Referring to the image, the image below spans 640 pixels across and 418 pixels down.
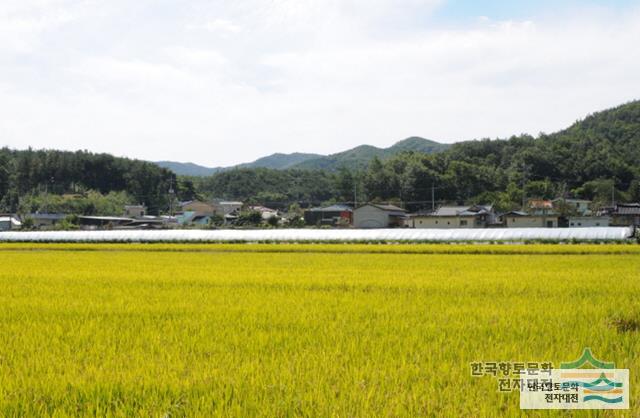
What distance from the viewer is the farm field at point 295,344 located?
3627 mm

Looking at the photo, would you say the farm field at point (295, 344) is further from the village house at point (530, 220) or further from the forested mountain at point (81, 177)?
the forested mountain at point (81, 177)

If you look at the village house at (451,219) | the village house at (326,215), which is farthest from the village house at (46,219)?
the village house at (451,219)

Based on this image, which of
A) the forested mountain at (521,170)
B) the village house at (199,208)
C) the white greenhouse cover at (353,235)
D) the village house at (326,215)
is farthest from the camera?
the village house at (199,208)

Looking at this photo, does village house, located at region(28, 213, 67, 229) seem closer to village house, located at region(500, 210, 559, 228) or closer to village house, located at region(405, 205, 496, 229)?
village house, located at region(405, 205, 496, 229)

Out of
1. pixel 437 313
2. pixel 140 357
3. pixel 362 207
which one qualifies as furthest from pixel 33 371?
pixel 362 207

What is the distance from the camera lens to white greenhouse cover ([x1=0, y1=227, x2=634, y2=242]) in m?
29.2

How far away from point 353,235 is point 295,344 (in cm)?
2873

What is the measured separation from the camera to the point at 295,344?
16.8ft

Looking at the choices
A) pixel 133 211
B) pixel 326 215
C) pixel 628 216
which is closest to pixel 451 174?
pixel 326 215

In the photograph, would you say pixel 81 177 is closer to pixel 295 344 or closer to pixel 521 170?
pixel 521 170

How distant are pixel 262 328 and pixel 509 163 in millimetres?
81280

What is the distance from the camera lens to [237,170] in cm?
11806

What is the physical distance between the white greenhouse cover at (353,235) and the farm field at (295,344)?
2067cm

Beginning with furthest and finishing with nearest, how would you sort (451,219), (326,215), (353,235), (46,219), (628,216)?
(46,219)
(326,215)
(628,216)
(451,219)
(353,235)
